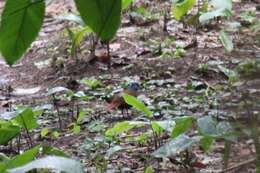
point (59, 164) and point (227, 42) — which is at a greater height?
point (59, 164)

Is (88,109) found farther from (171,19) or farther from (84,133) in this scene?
(171,19)

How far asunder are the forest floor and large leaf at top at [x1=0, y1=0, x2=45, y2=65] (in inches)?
31.0

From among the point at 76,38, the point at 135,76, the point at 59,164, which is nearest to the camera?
the point at 59,164

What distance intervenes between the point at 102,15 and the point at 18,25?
0.52 feet

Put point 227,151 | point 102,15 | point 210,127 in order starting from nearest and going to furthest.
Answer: point 227,151 < point 102,15 < point 210,127

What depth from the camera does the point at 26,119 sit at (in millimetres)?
Result: 2236

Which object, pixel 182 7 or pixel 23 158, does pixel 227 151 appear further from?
pixel 182 7

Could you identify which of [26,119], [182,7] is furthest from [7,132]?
[182,7]

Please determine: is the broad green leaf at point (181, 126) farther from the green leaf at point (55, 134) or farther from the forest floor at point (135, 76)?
the green leaf at point (55, 134)

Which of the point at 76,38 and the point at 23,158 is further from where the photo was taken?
the point at 76,38

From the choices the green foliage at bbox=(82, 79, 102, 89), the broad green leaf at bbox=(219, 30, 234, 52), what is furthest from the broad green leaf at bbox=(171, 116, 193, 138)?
the green foliage at bbox=(82, 79, 102, 89)

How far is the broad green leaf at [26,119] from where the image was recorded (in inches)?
86.2

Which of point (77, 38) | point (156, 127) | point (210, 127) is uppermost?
point (210, 127)

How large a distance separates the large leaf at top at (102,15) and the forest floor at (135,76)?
806 mm
